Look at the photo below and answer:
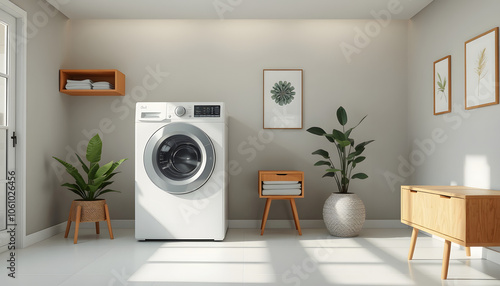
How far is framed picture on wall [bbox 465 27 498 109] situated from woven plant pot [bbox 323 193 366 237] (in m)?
1.23

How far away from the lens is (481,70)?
2.98 meters

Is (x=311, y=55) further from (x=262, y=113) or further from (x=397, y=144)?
(x=397, y=144)

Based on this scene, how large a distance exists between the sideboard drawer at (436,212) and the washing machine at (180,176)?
4.83ft

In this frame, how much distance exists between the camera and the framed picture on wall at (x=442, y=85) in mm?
3453

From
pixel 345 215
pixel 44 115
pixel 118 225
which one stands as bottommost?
pixel 118 225

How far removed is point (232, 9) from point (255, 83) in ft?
2.52

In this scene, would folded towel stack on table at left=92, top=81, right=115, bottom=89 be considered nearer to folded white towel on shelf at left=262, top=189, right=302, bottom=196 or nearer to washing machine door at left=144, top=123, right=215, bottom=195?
washing machine door at left=144, top=123, right=215, bottom=195

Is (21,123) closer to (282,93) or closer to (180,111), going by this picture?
(180,111)

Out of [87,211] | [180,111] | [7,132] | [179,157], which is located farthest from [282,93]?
[7,132]

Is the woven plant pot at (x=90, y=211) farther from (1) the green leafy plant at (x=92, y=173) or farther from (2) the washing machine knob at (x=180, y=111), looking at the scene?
(2) the washing machine knob at (x=180, y=111)

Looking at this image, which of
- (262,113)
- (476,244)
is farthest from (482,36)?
(262,113)

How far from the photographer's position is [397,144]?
14.1 ft

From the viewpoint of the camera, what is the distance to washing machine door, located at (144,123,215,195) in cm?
351

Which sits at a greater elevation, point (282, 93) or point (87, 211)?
point (282, 93)
